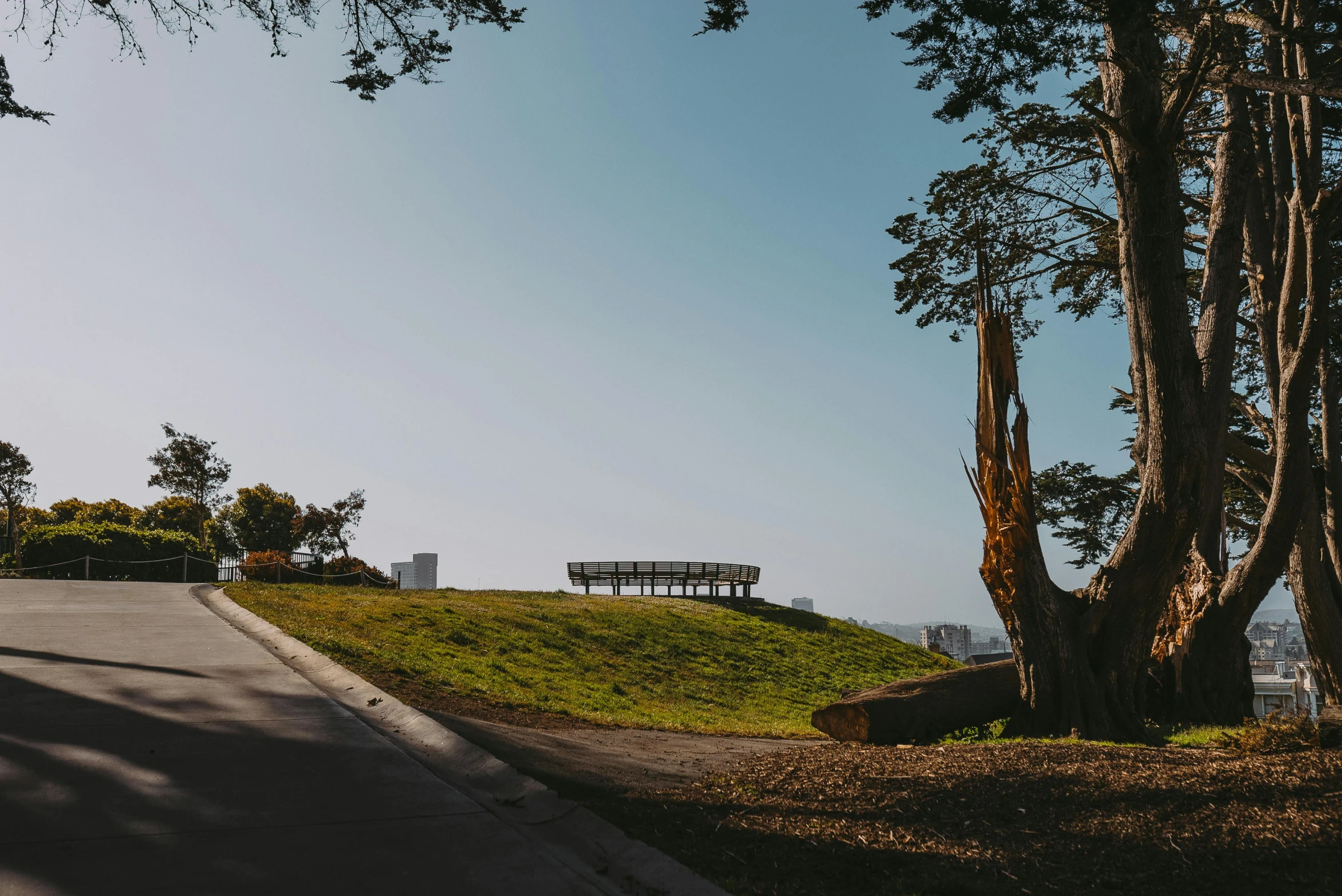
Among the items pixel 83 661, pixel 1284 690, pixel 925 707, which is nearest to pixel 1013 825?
pixel 925 707

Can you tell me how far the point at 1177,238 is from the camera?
9266 mm

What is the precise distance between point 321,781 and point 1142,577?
26.3ft

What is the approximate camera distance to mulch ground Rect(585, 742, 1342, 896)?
3.86 meters

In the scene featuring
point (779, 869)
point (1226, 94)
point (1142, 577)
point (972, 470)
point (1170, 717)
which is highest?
point (1226, 94)

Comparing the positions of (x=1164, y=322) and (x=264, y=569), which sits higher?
(x=1164, y=322)

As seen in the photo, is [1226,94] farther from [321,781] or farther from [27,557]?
[27,557]

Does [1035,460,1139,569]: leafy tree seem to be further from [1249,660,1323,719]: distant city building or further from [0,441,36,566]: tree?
[0,441,36,566]: tree

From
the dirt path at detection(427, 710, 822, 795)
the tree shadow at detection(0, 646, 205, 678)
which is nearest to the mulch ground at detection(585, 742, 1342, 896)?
the dirt path at detection(427, 710, 822, 795)

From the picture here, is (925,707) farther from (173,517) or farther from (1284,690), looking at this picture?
(1284,690)

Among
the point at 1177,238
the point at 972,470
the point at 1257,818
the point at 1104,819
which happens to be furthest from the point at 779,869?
the point at 1177,238

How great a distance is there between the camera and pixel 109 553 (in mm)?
24156

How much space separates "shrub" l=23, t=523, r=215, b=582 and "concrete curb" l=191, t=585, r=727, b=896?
19.4 metres

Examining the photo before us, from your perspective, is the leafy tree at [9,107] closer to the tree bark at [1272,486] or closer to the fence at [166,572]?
the tree bark at [1272,486]

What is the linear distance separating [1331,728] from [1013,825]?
3312mm
